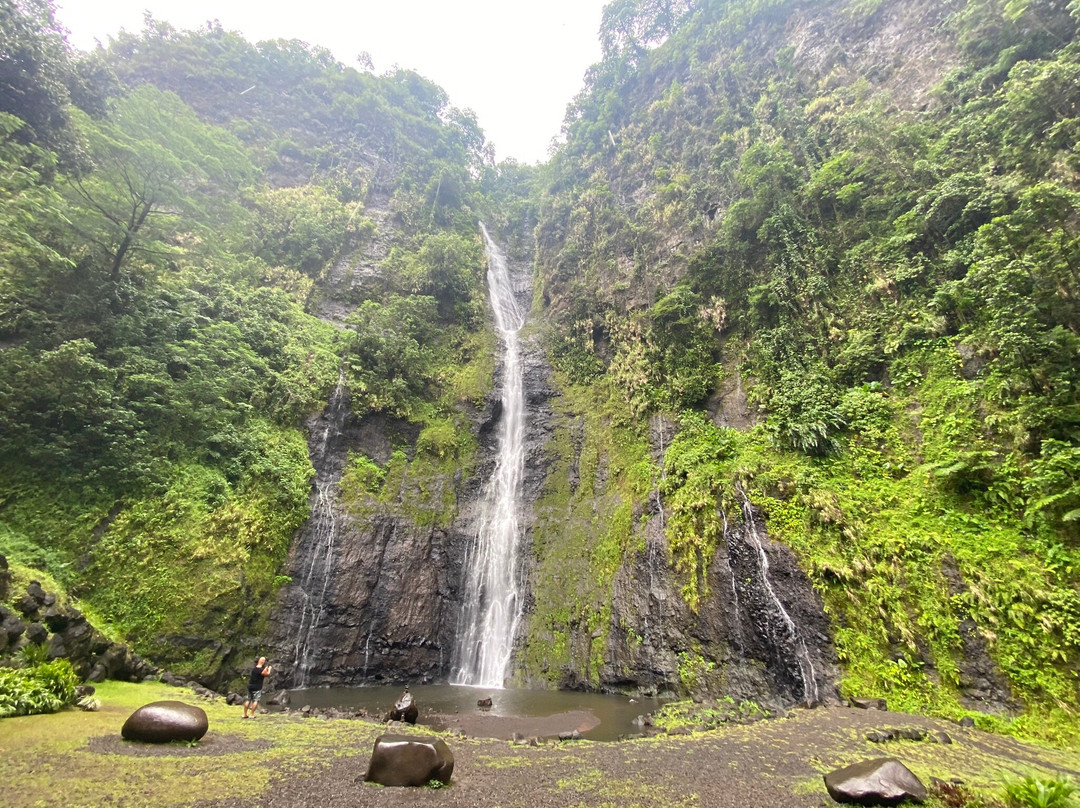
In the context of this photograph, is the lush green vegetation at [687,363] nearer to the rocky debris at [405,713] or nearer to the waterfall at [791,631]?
the waterfall at [791,631]

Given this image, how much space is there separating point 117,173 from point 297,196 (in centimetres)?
2046

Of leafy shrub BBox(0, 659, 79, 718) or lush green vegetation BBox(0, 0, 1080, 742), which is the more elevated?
lush green vegetation BBox(0, 0, 1080, 742)

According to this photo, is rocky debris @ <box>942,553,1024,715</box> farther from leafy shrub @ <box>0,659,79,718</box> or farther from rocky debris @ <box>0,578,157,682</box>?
rocky debris @ <box>0,578,157,682</box>

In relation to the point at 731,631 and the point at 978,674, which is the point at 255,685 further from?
the point at 978,674

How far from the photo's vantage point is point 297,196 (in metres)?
34.6

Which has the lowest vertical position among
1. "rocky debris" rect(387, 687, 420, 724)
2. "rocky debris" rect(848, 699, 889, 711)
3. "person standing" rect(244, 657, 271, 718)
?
"rocky debris" rect(387, 687, 420, 724)

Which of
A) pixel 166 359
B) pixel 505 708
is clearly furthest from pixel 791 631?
pixel 166 359

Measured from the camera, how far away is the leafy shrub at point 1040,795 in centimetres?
438

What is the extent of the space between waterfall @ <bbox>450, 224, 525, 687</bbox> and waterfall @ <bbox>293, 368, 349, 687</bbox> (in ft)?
17.4

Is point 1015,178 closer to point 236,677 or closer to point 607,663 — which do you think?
point 607,663

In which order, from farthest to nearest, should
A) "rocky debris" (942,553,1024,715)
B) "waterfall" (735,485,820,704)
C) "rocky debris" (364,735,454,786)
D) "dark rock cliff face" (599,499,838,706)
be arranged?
"dark rock cliff face" (599,499,838,706), "waterfall" (735,485,820,704), "rocky debris" (942,553,1024,715), "rocky debris" (364,735,454,786)

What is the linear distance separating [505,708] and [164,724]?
8445 millimetres

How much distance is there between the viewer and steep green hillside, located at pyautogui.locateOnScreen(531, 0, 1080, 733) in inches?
384

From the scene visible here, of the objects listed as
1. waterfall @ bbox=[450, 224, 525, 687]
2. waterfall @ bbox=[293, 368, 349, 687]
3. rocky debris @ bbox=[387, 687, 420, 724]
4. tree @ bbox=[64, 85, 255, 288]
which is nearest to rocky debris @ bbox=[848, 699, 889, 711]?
rocky debris @ bbox=[387, 687, 420, 724]
